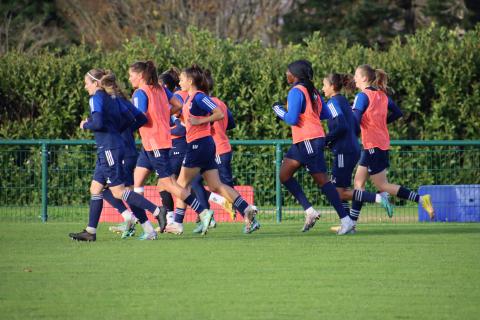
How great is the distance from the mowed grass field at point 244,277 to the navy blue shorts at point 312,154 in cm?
85

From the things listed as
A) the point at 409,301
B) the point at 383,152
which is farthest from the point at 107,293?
the point at 383,152

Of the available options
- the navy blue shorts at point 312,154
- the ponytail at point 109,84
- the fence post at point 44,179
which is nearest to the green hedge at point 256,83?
the fence post at point 44,179

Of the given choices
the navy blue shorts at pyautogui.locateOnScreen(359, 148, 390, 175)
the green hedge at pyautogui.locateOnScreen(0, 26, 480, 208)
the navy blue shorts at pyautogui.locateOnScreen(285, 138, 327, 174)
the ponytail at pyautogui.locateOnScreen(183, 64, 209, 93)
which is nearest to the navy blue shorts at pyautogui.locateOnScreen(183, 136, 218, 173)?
the ponytail at pyautogui.locateOnScreen(183, 64, 209, 93)

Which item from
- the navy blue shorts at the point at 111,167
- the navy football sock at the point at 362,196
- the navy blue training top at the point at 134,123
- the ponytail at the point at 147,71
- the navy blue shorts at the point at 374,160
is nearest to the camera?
the navy blue shorts at the point at 111,167

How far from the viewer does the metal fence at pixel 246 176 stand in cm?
1762

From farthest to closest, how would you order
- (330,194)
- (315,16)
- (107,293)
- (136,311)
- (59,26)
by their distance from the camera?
(59,26) → (315,16) → (330,194) → (107,293) → (136,311)

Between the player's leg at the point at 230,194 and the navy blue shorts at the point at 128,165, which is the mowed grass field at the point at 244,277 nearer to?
the player's leg at the point at 230,194

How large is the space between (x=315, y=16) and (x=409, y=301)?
98.5ft

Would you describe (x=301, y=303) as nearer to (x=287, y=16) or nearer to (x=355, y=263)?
(x=355, y=263)

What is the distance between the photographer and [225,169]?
1520 centimetres

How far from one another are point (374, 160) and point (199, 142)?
245 cm

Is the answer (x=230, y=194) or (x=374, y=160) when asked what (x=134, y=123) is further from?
(x=374, y=160)

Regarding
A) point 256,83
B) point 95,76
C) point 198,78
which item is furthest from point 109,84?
point 256,83

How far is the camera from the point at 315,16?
37531 millimetres
